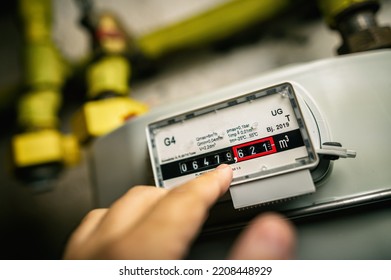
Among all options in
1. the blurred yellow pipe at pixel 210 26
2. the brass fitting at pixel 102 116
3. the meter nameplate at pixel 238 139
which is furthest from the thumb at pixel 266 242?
the blurred yellow pipe at pixel 210 26

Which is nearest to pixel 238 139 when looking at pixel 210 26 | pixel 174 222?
pixel 174 222

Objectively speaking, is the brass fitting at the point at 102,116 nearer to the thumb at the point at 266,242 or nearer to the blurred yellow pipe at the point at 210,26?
the blurred yellow pipe at the point at 210,26

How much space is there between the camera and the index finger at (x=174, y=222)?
24 centimetres

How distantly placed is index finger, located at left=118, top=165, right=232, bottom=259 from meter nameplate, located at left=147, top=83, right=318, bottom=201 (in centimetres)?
8

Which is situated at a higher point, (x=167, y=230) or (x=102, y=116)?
(x=102, y=116)

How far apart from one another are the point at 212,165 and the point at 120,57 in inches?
15.7

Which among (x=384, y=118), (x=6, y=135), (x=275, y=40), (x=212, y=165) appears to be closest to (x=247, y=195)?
(x=212, y=165)

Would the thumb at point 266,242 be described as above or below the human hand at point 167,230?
below

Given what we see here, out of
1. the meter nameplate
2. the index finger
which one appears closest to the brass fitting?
the meter nameplate

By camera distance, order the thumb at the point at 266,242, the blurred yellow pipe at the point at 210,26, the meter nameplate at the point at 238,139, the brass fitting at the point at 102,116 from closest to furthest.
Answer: the thumb at the point at 266,242 < the meter nameplate at the point at 238,139 < the brass fitting at the point at 102,116 < the blurred yellow pipe at the point at 210,26

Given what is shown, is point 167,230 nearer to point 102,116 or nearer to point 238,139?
point 238,139

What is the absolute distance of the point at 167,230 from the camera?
242mm

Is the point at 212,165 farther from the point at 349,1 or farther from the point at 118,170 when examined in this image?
the point at 349,1

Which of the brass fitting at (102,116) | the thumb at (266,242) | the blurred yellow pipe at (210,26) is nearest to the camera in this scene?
the thumb at (266,242)
